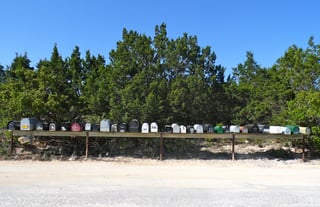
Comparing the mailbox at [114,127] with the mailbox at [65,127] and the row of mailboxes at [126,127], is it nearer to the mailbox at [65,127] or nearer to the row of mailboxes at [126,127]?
the row of mailboxes at [126,127]

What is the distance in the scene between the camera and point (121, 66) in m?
17.0

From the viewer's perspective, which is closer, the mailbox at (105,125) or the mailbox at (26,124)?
the mailbox at (26,124)

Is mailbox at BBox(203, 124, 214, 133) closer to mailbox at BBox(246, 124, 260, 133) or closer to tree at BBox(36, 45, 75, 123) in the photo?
mailbox at BBox(246, 124, 260, 133)

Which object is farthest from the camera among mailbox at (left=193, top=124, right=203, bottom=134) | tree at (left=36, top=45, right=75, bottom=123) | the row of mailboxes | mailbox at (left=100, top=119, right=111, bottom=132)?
tree at (left=36, top=45, right=75, bottom=123)

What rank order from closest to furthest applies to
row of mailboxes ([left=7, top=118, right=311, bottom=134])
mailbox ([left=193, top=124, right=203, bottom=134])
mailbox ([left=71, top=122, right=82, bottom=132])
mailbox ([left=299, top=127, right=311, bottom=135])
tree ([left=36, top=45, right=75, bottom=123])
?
row of mailboxes ([left=7, top=118, right=311, bottom=134]), mailbox ([left=71, top=122, right=82, bottom=132]), mailbox ([left=193, top=124, right=203, bottom=134]), mailbox ([left=299, top=127, right=311, bottom=135]), tree ([left=36, top=45, right=75, bottom=123])

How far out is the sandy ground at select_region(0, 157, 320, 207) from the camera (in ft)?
23.3

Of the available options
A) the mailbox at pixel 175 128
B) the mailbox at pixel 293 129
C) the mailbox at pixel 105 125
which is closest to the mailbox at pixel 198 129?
the mailbox at pixel 175 128

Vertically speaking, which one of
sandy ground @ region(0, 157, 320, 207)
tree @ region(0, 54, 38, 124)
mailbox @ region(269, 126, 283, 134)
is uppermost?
tree @ region(0, 54, 38, 124)

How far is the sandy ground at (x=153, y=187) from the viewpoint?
7101mm

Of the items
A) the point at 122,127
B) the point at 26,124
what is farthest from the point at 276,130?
the point at 26,124

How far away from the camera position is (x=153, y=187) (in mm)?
8883

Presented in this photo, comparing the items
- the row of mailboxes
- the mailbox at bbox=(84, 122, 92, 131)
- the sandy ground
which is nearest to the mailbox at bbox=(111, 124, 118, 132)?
the row of mailboxes

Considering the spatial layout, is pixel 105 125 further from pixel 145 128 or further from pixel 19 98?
pixel 19 98

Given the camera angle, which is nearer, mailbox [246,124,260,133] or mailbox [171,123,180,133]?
mailbox [171,123,180,133]
